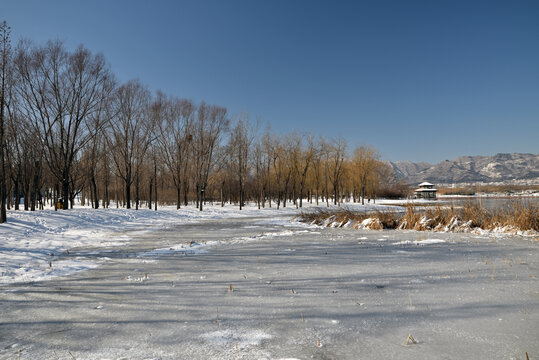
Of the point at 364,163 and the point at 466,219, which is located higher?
the point at 364,163

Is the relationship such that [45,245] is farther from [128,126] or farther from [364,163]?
[364,163]

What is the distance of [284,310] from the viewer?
3.42 m

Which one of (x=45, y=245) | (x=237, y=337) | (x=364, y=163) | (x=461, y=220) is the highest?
(x=364, y=163)

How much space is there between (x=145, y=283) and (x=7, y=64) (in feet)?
45.8

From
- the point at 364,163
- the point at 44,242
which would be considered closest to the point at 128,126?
the point at 44,242

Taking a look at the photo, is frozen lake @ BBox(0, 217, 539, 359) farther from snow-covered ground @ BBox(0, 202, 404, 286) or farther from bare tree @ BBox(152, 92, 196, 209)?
bare tree @ BBox(152, 92, 196, 209)

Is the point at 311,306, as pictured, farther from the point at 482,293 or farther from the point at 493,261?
the point at 493,261

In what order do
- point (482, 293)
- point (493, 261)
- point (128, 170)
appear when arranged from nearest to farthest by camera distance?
point (482, 293) → point (493, 261) → point (128, 170)

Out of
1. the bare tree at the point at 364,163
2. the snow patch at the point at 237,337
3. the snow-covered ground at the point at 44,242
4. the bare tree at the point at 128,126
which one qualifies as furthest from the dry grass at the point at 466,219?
the bare tree at the point at 364,163

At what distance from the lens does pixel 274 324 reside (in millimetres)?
3035

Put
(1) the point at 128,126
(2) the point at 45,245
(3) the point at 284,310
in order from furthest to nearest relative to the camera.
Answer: (1) the point at 128,126 → (2) the point at 45,245 → (3) the point at 284,310

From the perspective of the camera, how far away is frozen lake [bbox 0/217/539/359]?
253cm

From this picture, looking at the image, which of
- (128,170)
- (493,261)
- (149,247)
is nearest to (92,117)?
(128,170)

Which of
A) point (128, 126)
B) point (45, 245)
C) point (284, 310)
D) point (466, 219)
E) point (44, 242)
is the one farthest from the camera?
point (128, 126)
